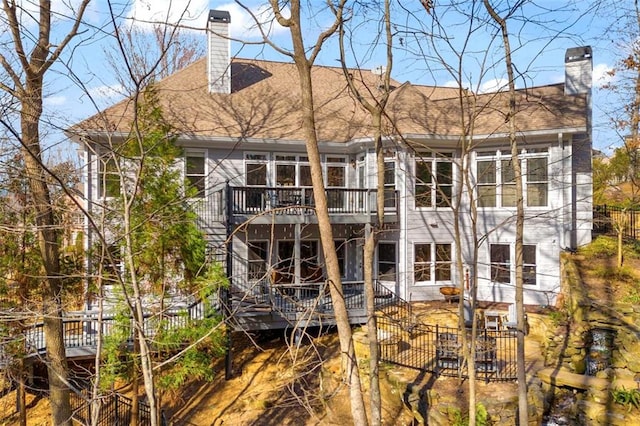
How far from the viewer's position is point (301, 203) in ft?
48.0

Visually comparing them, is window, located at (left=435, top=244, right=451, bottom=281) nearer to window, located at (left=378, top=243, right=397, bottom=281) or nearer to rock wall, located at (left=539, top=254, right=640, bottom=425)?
window, located at (left=378, top=243, right=397, bottom=281)

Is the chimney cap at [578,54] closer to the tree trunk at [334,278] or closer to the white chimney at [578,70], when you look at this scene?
the white chimney at [578,70]

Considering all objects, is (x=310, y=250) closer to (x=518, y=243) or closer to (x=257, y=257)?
(x=257, y=257)

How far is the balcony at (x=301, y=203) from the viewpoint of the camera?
13.8m

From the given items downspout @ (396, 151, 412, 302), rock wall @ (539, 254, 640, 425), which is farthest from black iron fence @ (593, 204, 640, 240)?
downspout @ (396, 151, 412, 302)

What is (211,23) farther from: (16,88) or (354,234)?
(16,88)

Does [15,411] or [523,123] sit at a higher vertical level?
[523,123]

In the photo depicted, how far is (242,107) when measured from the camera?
16.4 meters

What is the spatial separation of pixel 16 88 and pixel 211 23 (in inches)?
422

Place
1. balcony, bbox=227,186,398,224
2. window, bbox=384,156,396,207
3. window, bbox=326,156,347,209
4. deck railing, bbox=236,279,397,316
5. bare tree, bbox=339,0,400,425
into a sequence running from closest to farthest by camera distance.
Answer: bare tree, bbox=339,0,400,425 < deck railing, bbox=236,279,397,316 < balcony, bbox=227,186,398,224 < window, bbox=384,156,396,207 < window, bbox=326,156,347,209

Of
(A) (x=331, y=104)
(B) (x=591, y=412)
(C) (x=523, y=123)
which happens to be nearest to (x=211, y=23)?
(A) (x=331, y=104)

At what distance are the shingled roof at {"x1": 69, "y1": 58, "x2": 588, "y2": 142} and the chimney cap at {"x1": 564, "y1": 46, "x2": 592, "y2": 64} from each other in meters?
1.18

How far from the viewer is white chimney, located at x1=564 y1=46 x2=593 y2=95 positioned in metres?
16.3

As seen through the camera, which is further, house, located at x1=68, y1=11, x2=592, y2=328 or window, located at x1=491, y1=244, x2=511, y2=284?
window, located at x1=491, y1=244, x2=511, y2=284
